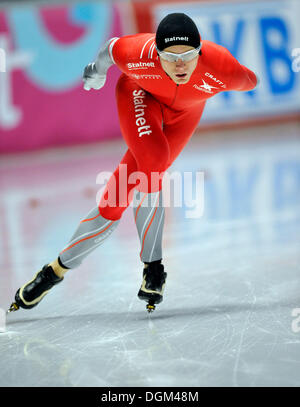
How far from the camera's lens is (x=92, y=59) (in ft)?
26.7

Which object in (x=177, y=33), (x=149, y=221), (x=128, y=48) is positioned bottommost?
(x=149, y=221)

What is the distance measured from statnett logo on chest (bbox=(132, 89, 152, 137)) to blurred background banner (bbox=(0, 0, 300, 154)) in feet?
17.4

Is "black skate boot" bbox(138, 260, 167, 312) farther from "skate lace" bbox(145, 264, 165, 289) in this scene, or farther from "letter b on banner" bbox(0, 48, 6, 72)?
"letter b on banner" bbox(0, 48, 6, 72)

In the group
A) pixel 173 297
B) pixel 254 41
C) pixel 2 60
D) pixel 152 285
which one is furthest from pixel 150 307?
pixel 254 41

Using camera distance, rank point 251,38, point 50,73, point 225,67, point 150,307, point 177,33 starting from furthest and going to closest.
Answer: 1. point 251,38
2. point 50,73
3. point 150,307
4. point 225,67
5. point 177,33

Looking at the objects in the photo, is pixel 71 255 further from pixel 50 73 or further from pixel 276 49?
pixel 276 49

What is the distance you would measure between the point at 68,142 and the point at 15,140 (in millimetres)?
770

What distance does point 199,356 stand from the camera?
7.74ft

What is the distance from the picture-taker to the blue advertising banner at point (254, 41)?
8.68 m

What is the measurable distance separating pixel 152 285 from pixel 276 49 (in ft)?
22.3

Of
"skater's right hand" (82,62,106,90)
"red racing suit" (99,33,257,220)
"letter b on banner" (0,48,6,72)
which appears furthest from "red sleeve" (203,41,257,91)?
"letter b on banner" (0,48,6,72)

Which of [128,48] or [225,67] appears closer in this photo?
[225,67]

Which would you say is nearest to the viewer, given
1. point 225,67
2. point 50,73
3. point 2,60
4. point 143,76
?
point 225,67
